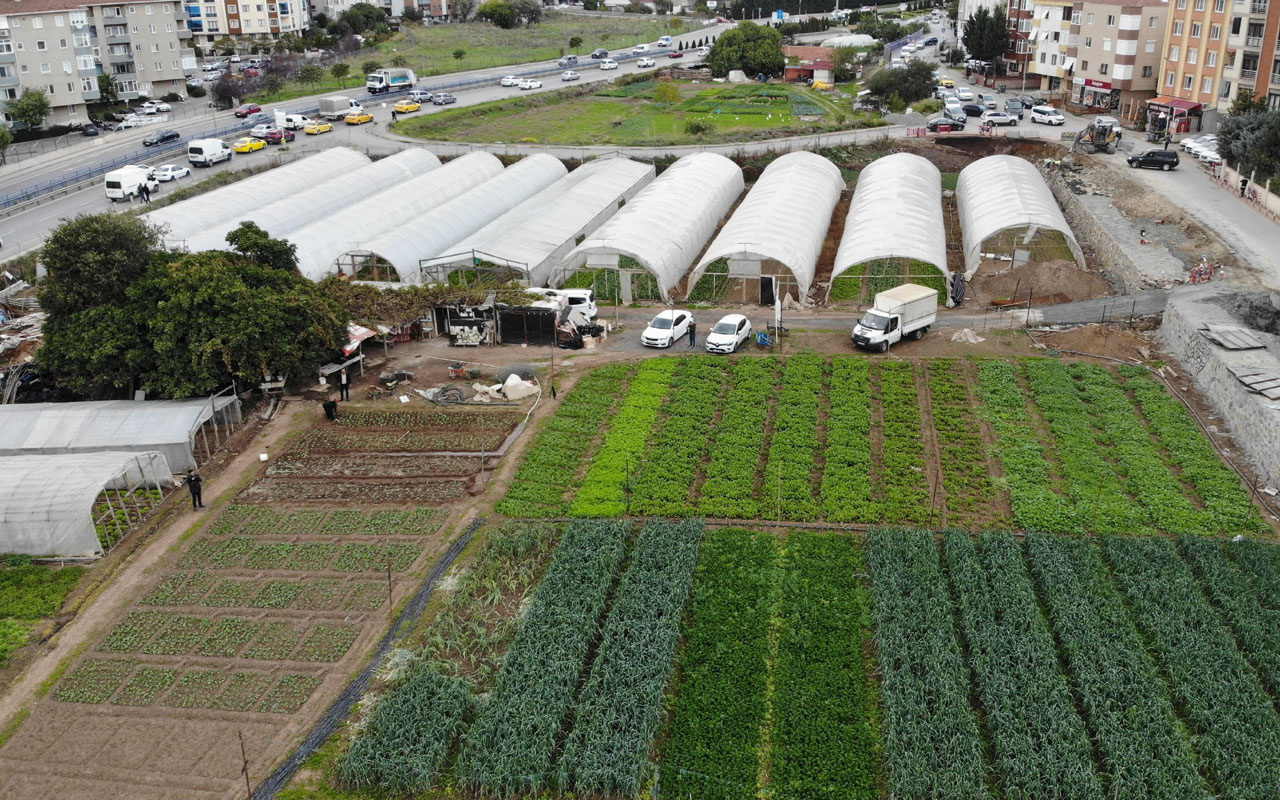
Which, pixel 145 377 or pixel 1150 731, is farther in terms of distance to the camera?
pixel 145 377

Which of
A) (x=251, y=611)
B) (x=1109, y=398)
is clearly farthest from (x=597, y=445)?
(x=1109, y=398)

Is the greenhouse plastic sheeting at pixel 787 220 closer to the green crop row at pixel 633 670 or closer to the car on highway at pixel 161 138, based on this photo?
the green crop row at pixel 633 670

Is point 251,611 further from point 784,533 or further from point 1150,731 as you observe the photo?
point 1150,731

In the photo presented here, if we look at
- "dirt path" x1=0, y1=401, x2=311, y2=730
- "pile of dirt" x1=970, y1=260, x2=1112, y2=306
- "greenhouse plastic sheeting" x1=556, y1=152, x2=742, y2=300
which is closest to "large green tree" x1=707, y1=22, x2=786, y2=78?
"greenhouse plastic sheeting" x1=556, y1=152, x2=742, y2=300

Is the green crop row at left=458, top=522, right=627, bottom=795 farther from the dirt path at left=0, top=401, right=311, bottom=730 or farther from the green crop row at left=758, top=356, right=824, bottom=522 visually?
the dirt path at left=0, top=401, right=311, bottom=730

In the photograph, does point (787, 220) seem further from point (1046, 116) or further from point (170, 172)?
point (170, 172)

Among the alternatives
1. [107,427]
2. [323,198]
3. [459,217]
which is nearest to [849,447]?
[107,427]
